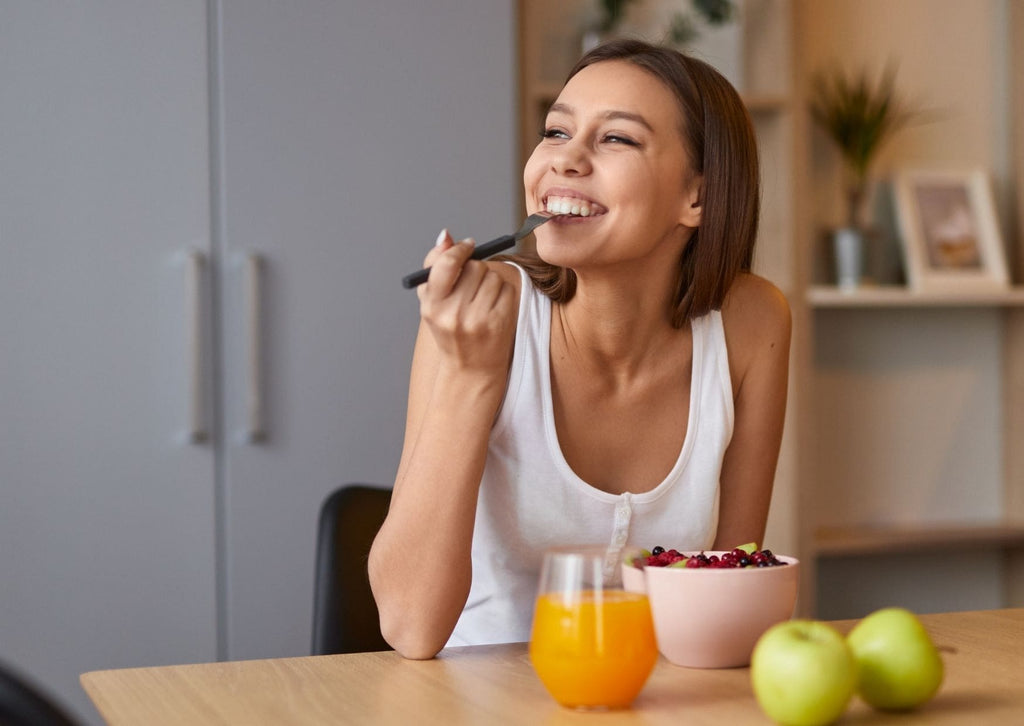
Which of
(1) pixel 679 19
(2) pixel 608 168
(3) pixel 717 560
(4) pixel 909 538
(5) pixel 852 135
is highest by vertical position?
(1) pixel 679 19

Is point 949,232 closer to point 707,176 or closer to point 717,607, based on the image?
point 707,176

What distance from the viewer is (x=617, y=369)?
151 centimetres

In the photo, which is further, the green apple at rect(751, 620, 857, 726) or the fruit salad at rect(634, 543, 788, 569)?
the fruit salad at rect(634, 543, 788, 569)

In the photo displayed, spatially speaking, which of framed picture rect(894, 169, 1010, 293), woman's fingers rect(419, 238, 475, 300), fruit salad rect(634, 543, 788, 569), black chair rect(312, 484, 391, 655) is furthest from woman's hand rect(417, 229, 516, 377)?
framed picture rect(894, 169, 1010, 293)

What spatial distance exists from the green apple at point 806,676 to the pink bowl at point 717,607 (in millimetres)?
164

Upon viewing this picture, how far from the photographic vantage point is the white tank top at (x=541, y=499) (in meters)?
1.38

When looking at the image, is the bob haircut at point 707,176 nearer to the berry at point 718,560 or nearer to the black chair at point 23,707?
the berry at point 718,560

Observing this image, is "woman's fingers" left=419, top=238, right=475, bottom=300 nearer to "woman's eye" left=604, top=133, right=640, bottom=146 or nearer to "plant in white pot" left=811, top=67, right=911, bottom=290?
"woman's eye" left=604, top=133, right=640, bottom=146

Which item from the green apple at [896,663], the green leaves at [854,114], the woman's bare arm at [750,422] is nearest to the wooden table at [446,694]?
the green apple at [896,663]

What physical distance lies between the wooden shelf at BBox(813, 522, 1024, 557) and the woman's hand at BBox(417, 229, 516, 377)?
179 cm

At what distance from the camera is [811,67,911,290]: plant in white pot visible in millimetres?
2816

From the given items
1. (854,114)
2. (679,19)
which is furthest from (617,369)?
(854,114)

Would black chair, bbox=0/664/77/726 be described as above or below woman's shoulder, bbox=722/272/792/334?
below

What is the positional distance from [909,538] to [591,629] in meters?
2.19
